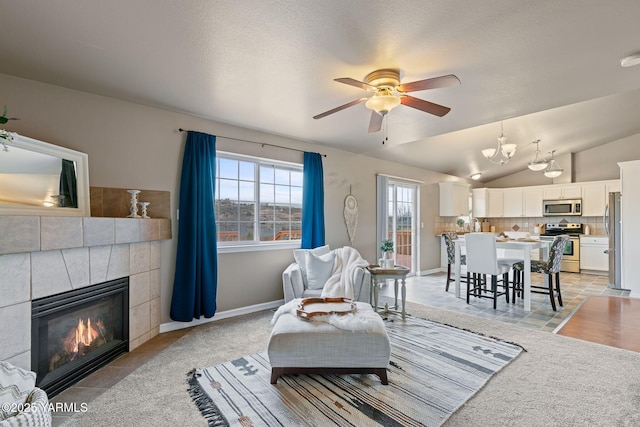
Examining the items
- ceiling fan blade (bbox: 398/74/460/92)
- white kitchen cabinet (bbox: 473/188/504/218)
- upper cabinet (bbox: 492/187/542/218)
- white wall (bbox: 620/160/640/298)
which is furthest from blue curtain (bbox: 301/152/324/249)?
upper cabinet (bbox: 492/187/542/218)

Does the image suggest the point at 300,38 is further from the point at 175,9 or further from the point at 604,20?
the point at 604,20

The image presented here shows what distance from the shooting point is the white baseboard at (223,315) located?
3.50 m

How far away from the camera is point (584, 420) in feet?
6.28

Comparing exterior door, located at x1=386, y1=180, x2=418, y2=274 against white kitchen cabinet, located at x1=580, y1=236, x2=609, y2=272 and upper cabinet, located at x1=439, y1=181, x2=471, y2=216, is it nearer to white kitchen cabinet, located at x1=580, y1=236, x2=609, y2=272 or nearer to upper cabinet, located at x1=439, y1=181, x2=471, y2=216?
upper cabinet, located at x1=439, y1=181, x2=471, y2=216

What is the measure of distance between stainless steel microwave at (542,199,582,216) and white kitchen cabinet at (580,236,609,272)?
2.15ft

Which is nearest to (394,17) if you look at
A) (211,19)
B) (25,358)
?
(211,19)

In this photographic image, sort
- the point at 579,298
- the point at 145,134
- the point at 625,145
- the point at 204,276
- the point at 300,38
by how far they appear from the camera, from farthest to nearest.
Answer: the point at 625,145 < the point at 579,298 < the point at 204,276 < the point at 145,134 < the point at 300,38

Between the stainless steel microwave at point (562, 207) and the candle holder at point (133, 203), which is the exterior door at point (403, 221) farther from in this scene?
the candle holder at point (133, 203)

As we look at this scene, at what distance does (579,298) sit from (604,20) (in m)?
4.67

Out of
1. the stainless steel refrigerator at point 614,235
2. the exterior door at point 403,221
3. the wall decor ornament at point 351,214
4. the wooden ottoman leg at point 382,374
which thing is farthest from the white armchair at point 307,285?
the stainless steel refrigerator at point 614,235

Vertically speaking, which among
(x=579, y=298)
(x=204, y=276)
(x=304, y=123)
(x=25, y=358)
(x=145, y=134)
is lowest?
(x=579, y=298)

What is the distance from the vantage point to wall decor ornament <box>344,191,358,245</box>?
17.6ft

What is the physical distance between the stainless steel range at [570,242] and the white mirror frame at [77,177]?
8.85 meters

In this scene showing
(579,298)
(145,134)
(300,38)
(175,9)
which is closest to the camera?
(175,9)
